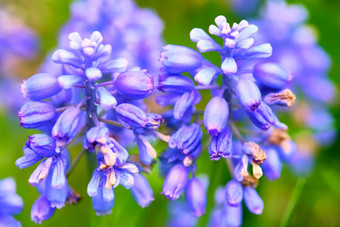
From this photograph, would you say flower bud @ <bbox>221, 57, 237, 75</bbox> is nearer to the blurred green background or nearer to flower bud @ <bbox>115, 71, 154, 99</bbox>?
flower bud @ <bbox>115, 71, 154, 99</bbox>

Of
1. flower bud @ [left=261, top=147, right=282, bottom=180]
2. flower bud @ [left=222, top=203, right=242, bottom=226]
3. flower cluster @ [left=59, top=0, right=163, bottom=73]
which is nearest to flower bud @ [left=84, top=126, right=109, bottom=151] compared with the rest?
flower bud @ [left=222, top=203, right=242, bottom=226]

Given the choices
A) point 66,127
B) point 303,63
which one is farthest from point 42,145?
point 303,63

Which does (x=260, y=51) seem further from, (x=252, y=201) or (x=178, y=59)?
(x=252, y=201)

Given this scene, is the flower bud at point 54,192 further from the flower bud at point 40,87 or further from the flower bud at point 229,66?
the flower bud at point 229,66

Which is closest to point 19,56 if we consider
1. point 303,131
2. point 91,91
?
point 303,131

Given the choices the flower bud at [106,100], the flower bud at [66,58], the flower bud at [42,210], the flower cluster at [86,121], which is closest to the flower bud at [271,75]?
the flower cluster at [86,121]

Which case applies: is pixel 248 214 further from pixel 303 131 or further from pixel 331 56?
pixel 331 56
